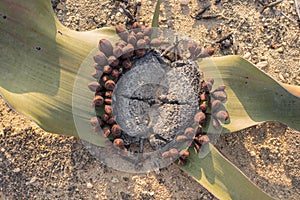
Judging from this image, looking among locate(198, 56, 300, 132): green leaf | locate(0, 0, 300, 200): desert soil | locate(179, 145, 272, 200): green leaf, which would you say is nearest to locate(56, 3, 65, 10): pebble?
locate(0, 0, 300, 200): desert soil

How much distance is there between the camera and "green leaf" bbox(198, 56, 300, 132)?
1.25 m

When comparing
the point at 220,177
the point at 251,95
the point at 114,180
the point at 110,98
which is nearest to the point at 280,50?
the point at 251,95

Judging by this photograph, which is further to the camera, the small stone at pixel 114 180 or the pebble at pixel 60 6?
the pebble at pixel 60 6

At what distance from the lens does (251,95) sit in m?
1.29

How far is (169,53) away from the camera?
4.72 ft

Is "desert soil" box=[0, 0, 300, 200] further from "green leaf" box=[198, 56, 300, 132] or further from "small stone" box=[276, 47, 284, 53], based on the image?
"green leaf" box=[198, 56, 300, 132]

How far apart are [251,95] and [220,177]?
29cm

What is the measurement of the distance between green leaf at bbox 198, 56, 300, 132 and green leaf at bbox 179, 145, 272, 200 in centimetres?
13

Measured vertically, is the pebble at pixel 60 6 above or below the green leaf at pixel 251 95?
above

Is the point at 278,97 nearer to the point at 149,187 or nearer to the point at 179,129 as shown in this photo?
the point at 179,129

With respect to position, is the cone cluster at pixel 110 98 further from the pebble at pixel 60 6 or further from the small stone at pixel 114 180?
the pebble at pixel 60 6

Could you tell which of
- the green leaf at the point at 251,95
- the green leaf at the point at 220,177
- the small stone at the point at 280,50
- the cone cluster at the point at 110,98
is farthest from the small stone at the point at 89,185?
the small stone at the point at 280,50

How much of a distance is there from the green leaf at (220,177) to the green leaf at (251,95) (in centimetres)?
13

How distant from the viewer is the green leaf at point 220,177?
1.18m
